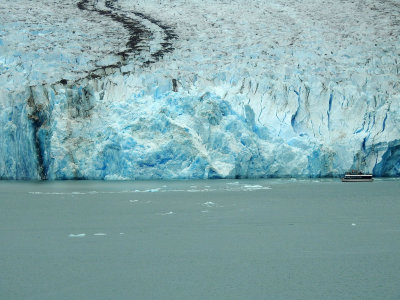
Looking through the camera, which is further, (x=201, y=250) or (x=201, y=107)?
(x=201, y=107)

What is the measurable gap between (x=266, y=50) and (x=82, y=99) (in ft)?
25.0

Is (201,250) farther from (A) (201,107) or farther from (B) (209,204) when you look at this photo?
(A) (201,107)

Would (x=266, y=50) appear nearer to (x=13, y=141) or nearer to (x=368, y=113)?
(x=368, y=113)

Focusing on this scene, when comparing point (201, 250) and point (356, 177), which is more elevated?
point (201, 250)

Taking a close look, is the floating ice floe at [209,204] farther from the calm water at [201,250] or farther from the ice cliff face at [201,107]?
the ice cliff face at [201,107]

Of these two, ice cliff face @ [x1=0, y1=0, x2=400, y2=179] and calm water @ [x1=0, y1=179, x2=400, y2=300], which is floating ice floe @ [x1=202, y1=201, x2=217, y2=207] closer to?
calm water @ [x1=0, y1=179, x2=400, y2=300]

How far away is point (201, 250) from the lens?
6.46m

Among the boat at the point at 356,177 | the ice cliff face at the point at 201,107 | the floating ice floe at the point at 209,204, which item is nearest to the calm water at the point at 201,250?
the floating ice floe at the point at 209,204

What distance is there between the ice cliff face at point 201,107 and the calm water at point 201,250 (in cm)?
568

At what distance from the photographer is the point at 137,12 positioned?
27.9 metres

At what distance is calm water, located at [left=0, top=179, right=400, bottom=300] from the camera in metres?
4.84

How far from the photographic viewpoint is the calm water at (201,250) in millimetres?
4840

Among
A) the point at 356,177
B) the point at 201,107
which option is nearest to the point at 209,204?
the point at 201,107

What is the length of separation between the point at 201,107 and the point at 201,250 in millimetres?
11830
